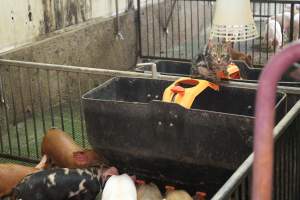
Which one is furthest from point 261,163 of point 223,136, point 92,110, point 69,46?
point 69,46

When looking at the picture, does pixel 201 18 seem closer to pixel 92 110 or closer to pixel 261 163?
pixel 92 110

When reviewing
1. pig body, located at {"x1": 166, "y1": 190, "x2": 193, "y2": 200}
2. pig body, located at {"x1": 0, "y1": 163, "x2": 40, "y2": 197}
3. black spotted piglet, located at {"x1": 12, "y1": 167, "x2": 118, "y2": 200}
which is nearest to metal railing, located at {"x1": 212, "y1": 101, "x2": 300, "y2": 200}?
pig body, located at {"x1": 166, "y1": 190, "x2": 193, "y2": 200}

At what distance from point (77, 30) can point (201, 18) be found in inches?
145

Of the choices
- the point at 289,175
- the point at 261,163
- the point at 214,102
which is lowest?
the point at 289,175

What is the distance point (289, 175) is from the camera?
3023mm

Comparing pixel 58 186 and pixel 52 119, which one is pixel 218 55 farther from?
pixel 52 119

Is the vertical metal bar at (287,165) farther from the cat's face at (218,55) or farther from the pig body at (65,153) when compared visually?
the pig body at (65,153)

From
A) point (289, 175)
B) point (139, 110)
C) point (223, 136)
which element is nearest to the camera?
point (289, 175)

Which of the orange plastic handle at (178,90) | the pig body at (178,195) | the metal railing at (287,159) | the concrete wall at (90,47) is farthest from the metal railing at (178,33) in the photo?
the metal railing at (287,159)

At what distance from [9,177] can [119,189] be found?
876 millimetres

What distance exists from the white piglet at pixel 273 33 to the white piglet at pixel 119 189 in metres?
4.79

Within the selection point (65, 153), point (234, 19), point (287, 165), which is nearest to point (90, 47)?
point (65, 153)

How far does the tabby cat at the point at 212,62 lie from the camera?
3829 mm

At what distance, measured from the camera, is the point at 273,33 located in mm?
8008
